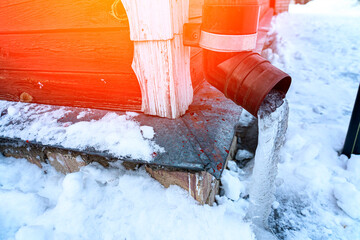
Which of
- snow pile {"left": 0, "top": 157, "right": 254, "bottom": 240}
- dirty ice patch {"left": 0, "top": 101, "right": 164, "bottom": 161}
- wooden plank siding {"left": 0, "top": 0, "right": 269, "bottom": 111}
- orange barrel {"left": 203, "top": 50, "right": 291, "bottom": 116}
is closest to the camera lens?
orange barrel {"left": 203, "top": 50, "right": 291, "bottom": 116}

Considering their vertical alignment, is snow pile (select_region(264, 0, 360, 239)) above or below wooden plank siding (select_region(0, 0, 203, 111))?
below

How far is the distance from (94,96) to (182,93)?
72 centimetres

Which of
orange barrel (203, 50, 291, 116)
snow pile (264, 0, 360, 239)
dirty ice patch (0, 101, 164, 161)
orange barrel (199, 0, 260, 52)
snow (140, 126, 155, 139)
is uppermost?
orange barrel (199, 0, 260, 52)

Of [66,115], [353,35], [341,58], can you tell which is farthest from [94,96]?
[353,35]

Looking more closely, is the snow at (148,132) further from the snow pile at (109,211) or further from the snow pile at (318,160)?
the snow pile at (318,160)

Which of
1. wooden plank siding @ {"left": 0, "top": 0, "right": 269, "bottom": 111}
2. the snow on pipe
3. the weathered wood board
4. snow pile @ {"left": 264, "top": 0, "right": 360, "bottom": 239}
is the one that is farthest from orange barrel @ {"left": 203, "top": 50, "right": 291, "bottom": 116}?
snow pile @ {"left": 264, "top": 0, "right": 360, "bottom": 239}

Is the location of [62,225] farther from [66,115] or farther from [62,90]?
[62,90]

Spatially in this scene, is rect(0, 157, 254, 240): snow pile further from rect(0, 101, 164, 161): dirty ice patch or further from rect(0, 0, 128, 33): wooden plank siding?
rect(0, 0, 128, 33): wooden plank siding

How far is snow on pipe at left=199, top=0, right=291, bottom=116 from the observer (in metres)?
1.05

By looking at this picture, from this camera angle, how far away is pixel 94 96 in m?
1.68

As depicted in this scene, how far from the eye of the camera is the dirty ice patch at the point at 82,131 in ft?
4.21

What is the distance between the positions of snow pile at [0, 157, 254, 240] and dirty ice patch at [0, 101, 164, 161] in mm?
204

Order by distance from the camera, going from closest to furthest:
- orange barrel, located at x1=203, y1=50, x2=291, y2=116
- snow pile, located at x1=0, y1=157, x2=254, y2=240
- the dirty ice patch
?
1. orange barrel, located at x1=203, y1=50, x2=291, y2=116
2. snow pile, located at x1=0, y1=157, x2=254, y2=240
3. the dirty ice patch

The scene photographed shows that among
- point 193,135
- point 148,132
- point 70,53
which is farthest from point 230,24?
point 70,53
